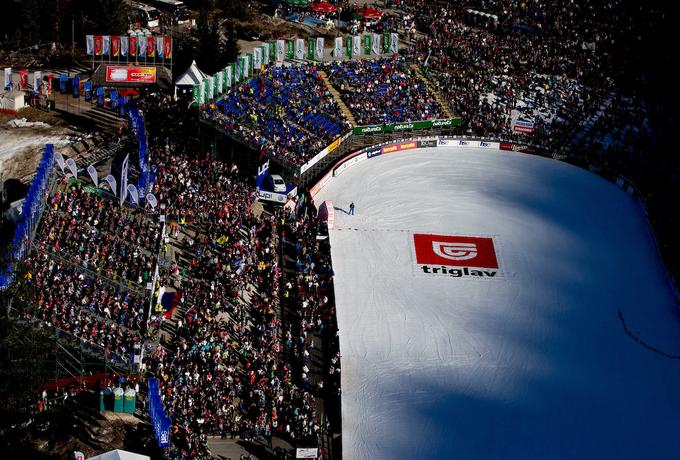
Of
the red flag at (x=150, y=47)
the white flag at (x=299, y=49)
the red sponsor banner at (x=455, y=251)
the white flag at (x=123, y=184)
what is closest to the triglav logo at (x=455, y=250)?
the red sponsor banner at (x=455, y=251)

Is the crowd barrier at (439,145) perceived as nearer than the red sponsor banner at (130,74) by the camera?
Yes

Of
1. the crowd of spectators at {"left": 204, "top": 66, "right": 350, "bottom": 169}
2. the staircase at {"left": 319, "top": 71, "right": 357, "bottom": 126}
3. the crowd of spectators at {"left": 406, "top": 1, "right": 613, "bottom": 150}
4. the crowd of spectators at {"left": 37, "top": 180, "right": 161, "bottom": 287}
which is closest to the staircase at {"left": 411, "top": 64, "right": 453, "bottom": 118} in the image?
the crowd of spectators at {"left": 406, "top": 1, "right": 613, "bottom": 150}

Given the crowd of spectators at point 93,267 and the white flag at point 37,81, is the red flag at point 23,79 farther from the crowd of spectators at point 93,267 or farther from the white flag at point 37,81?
the crowd of spectators at point 93,267

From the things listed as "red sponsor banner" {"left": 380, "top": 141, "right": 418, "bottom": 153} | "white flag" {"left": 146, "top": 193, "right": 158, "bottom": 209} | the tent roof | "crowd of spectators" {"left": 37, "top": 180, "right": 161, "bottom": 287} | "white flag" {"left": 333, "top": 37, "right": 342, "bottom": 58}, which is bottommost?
"crowd of spectators" {"left": 37, "top": 180, "right": 161, "bottom": 287}

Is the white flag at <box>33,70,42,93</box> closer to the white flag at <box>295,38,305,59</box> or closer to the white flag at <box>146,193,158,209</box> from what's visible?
the white flag at <box>146,193,158,209</box>

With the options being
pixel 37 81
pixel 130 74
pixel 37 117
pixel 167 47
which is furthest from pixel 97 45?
pixel 37 117
